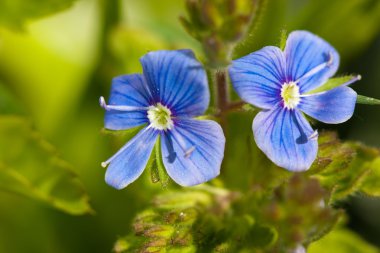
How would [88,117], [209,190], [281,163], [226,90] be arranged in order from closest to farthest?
[281,163], [226,90], [209,190], [88,117]

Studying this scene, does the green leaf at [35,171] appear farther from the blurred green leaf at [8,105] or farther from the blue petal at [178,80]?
the blue petal at [178,80]

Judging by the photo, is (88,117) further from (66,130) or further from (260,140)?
(260,140)

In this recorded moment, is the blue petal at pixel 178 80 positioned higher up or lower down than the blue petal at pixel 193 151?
higher up

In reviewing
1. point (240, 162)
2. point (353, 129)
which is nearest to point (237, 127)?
point (240, 162)

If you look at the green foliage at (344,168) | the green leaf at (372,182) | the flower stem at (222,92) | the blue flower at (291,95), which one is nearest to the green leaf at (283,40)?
the blue flower at (291,95)

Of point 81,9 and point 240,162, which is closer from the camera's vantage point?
point 240,162

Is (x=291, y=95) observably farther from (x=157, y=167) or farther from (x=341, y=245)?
(x=341, y=245)

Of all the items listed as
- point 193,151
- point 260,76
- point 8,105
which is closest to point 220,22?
point 260,76
